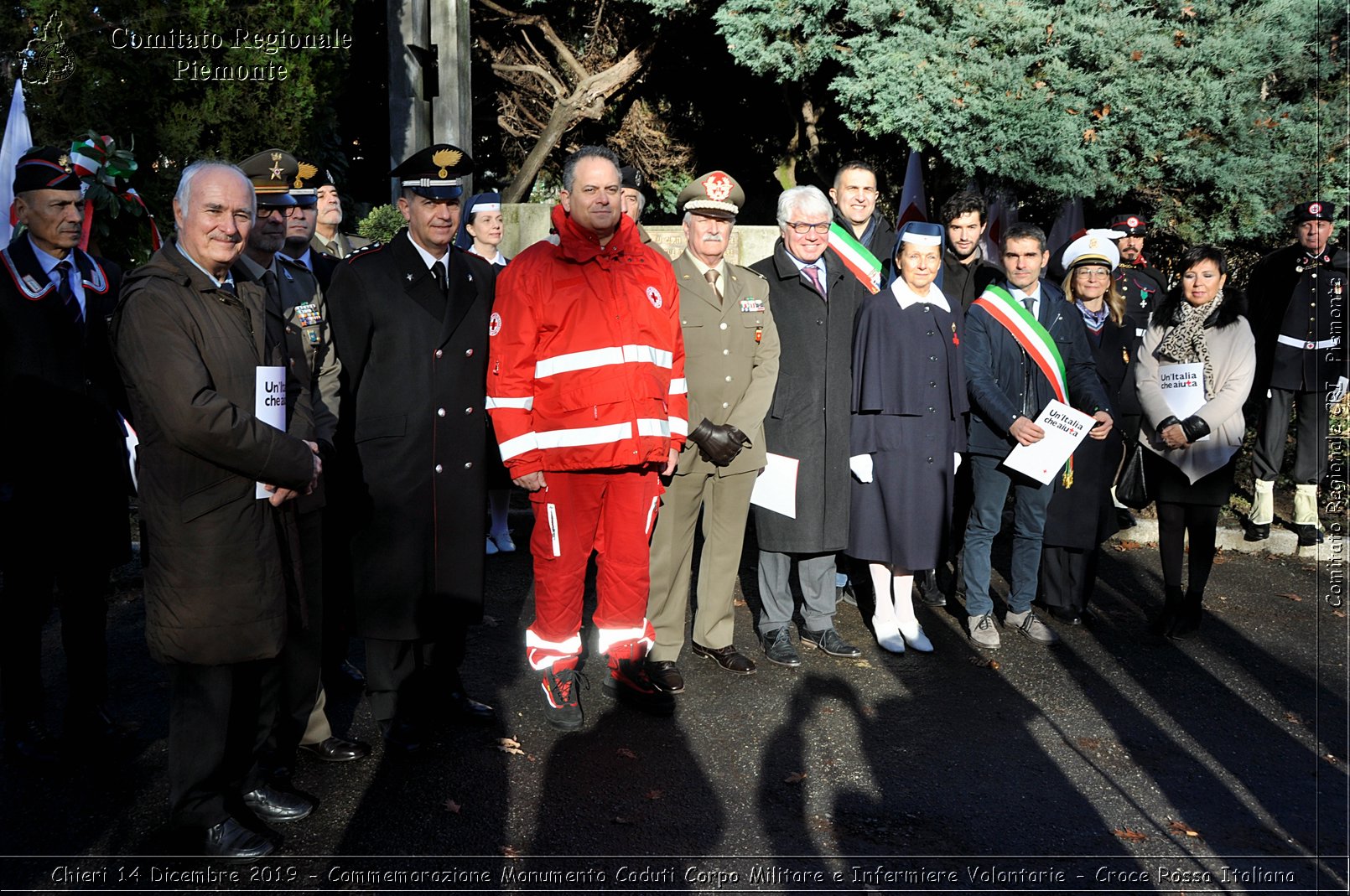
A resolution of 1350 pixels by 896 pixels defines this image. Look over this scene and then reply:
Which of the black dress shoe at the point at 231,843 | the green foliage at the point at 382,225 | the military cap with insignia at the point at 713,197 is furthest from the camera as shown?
the green foliage at the point at 382,225

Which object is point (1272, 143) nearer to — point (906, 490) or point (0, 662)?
point (906, 490)

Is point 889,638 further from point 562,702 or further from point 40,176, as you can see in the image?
point 40,176

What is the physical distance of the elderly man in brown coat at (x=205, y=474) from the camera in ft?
10.8

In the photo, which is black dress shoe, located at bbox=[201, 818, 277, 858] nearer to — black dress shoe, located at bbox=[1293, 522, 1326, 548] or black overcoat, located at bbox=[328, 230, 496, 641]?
black overcoat, located at bbox=[328, 230, 496, 641]

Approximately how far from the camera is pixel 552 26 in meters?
13.8

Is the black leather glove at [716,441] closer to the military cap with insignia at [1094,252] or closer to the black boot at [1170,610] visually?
the military cap with insignia at [1094,252]

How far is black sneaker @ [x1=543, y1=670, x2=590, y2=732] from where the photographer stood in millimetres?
4637

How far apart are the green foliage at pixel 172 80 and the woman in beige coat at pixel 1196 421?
582 cm

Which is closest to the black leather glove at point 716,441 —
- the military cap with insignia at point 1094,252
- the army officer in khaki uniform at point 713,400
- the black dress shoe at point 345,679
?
the army officer in khaki uniform at point 713,400

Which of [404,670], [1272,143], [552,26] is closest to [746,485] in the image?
[404,670]

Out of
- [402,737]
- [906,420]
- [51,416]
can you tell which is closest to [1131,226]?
[906,420]

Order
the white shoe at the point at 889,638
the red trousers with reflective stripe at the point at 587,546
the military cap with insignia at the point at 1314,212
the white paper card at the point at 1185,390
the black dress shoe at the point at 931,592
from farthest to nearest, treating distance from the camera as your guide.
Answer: the military cap with insignia at the point at 1314,212, the black dress shoe at the point at 931,592, the white paper card at the point at 1185,390, the white shoe at the point at 889,638, the red trousers with reflective stripe at the point at 587,546

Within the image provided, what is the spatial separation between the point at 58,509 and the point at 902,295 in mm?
3949

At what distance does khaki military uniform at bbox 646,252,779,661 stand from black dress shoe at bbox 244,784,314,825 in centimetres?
186
